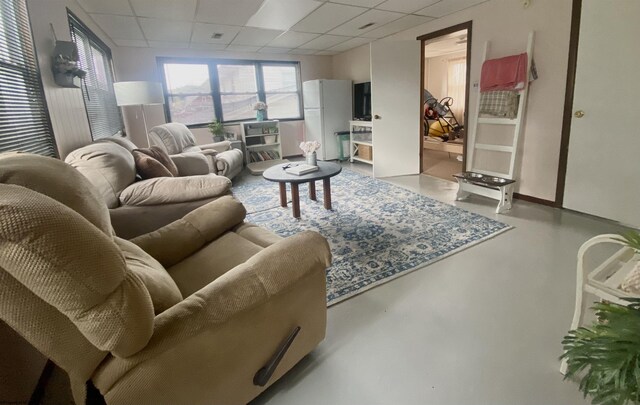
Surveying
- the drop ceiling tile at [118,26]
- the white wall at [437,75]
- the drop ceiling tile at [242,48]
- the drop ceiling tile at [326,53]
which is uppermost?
the drop ceiling tile at [326,53]

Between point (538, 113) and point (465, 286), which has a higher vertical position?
point (538, 113)

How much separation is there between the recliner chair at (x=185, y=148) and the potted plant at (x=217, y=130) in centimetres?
73

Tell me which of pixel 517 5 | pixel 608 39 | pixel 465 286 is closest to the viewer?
pixel 465 286

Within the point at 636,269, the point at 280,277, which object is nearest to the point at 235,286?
the point at 280,277

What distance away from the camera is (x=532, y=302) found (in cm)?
175

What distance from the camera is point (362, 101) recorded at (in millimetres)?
6066

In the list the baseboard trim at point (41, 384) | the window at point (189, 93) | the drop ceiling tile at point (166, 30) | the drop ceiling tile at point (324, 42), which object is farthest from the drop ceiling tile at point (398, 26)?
the baseboard trim at point (41, 384)

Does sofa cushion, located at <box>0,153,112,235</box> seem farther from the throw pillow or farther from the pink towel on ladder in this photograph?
the pink towel on ladder

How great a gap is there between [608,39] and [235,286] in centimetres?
341

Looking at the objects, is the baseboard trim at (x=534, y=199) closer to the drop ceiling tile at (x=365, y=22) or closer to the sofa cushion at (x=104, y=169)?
the drop ceiling tile at (x=365, y=22)

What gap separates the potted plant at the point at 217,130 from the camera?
18.4 feet

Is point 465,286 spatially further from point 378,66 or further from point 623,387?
point 378,66

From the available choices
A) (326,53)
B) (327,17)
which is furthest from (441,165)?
(326,53)

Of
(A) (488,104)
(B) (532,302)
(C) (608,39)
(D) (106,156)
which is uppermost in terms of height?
(C) (608,39)
